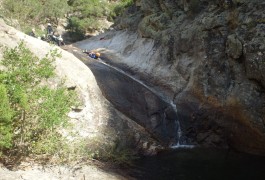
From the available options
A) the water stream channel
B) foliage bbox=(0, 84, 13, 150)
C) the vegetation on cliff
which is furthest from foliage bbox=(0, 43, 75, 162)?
the vegetation on cliff

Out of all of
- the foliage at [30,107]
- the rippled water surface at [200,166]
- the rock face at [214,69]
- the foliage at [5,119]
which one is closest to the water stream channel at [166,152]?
the rippled water surface at [200,166]

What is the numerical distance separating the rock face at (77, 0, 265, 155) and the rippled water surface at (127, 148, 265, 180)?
1363mm

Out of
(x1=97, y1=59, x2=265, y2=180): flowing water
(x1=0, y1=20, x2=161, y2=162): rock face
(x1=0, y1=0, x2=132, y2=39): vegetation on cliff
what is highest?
(x1=0, y1=0, x2=132, y2=39): vegetation on cliff

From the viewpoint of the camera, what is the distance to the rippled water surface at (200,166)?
15.1m

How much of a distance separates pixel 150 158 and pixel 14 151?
6421 millimetres

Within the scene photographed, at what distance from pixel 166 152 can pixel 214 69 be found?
17.8 feet

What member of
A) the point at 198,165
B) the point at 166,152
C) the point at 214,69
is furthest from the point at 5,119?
the point at 214,69

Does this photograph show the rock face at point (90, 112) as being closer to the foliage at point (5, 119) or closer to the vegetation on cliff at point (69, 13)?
the foliage at point (5, 119)

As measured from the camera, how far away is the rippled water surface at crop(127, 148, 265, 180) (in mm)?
15062

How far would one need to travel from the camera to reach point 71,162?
14234 mm

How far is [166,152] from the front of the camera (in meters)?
17.9

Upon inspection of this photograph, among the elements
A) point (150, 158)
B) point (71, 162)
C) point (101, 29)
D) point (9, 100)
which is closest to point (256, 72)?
point (150, 158)

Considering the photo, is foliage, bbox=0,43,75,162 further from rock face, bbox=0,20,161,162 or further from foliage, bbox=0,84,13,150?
rock face, bbox=0,20,161,162

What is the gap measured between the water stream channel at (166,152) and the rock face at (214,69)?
0.83 meters
